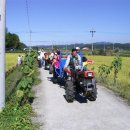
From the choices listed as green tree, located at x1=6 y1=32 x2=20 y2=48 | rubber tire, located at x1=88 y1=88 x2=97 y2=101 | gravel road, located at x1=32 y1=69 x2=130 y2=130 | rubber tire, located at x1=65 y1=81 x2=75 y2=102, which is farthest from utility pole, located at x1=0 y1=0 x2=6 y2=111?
green tree, located at x1=6 y1=32 x2=20 y2=48

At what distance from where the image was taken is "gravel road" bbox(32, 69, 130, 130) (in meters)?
8.72

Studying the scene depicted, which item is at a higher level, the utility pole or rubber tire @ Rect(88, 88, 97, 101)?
the utility pole

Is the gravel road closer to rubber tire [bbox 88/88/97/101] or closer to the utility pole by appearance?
rubber tire [bbox 88/88/97/101]

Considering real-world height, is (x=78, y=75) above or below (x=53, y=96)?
above

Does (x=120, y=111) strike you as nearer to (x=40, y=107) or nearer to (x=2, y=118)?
(x=40, y=107)

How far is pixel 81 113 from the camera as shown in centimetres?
1016

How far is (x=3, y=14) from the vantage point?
9.68 metres

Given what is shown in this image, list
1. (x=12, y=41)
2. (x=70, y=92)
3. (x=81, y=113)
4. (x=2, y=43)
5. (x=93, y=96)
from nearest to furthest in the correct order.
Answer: (x=2, y=43)
(x=81, y=113)
(x=70, y=92)
(x=93, y=96)
(x=12, y=41)

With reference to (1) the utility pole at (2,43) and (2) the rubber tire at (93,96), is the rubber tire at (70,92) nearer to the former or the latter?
(2) the rubber tire at (93,96)

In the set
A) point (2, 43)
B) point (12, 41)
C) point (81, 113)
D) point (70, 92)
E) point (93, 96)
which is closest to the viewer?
point (2, 43)

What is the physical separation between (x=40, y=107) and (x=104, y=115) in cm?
222

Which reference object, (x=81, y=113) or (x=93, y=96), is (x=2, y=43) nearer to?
(x=81, y=113)

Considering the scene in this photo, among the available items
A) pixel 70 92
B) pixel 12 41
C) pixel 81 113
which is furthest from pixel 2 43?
pixel 12 41

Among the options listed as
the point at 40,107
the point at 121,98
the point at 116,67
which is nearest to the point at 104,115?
the point at 40,107
